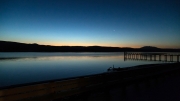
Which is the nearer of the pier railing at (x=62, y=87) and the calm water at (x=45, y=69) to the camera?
the pier railing at (x=62, y=87)

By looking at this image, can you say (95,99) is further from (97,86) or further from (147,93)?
(147,93)

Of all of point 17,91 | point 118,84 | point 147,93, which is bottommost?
point 147,93

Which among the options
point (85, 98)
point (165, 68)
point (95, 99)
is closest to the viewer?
point (85, 98)

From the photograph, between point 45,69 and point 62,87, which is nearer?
point 62,87

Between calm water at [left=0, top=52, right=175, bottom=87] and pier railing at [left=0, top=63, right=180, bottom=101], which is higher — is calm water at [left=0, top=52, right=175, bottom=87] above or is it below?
below

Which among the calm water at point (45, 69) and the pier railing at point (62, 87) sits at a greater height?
the pier railing at point (62, 87)

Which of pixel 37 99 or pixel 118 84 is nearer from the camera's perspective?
pixel 37 99

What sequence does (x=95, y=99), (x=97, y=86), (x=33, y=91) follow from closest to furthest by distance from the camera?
(x=33, y=91), (x=97, y=86), (x=95, y=99)

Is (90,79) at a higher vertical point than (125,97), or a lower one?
higher

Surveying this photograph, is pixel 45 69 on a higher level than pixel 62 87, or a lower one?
lower

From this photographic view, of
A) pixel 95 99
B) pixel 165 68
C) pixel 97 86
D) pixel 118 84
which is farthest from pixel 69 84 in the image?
pixel 165 68

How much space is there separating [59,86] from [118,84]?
9.04ft

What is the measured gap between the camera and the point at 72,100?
4746mm

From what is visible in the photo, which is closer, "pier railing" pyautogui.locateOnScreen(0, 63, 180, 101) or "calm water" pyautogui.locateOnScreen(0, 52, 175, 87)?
"pier railing" pyautogui.locateOnScreen(0, 63, 180, 101)
